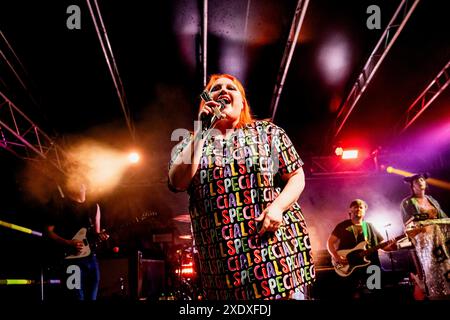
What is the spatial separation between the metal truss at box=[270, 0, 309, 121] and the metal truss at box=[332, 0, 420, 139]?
1.65 meters

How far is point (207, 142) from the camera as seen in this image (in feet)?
4.63

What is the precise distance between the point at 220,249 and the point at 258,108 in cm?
724

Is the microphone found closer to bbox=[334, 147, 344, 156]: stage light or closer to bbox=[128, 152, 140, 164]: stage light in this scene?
bbox=[128, 152, 140, 164]: stage light

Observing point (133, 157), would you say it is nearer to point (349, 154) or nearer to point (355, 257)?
point (355, 257)

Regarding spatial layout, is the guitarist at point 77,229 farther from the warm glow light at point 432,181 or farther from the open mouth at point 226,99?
the warm glow light at point 432,181

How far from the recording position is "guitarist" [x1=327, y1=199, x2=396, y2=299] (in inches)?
215

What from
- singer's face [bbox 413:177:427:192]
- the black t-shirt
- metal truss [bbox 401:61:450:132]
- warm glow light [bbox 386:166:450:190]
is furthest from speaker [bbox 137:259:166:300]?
warm glow light [bbox 386:166:450:190]

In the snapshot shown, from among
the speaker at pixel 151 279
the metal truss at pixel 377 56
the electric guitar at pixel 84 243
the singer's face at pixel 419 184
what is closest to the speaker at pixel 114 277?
the speaker at pixel 151 279

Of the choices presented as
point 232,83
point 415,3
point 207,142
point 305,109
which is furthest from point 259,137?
point 305,109

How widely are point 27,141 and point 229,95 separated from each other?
6787mm

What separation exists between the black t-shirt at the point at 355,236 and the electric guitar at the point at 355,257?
0.30 feet

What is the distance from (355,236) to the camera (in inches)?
227

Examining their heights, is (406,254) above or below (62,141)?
below
